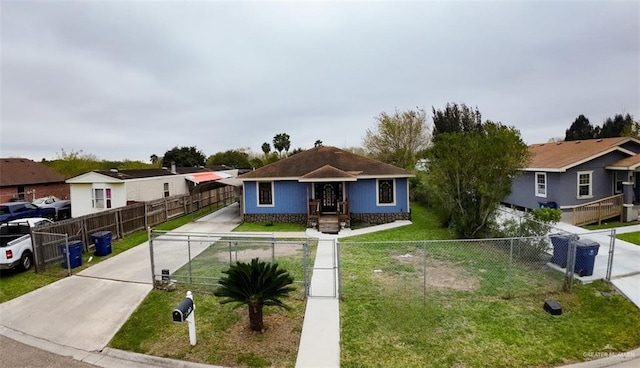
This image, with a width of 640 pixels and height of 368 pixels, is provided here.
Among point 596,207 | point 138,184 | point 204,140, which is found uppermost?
point 204,140

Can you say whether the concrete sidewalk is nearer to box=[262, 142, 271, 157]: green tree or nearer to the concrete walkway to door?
the concrete walkway to door

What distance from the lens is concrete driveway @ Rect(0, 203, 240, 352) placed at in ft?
23.5

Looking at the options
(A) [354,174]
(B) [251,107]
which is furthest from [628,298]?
(B) [251,107]

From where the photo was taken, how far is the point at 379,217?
1950 centimetres

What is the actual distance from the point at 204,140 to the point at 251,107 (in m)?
21.9

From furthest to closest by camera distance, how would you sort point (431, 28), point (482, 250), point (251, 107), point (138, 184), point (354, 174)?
point (251, 107) → point (138, 184) → point (354, 174) → point (431, 28) → point (482, 250)

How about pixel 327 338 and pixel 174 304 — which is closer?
pixel 327 338

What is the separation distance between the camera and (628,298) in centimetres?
813

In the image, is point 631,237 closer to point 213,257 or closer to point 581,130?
point 213,257

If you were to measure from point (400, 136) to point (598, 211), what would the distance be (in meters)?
21.3

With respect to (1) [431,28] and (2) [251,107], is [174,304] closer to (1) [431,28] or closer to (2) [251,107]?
(1) [431,28]

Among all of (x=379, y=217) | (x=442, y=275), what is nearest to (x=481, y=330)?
(x=442, y=275)

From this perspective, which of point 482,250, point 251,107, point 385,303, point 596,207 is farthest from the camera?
point 251,107

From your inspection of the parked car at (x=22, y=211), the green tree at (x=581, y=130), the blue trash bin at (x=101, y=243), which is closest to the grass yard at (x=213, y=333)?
the blue trash bin at (x=101, y=243)
